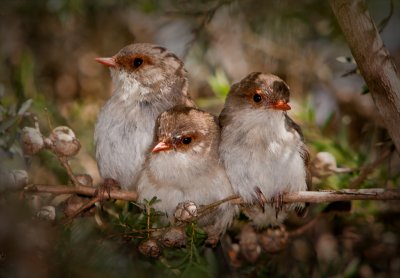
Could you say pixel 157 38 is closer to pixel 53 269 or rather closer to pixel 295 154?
pixel 295 154

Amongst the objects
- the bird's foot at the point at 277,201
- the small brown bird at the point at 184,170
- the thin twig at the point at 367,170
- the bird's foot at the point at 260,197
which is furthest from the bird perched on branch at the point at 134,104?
the thin twig at the point at 367,170

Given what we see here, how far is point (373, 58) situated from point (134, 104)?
6.87 ft

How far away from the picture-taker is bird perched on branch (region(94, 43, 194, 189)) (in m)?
4.51

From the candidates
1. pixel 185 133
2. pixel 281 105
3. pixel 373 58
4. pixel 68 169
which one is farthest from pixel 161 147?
pixel 373 58

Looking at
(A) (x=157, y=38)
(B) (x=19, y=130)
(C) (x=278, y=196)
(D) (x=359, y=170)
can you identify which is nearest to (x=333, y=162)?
(D) (x=359, y=170)

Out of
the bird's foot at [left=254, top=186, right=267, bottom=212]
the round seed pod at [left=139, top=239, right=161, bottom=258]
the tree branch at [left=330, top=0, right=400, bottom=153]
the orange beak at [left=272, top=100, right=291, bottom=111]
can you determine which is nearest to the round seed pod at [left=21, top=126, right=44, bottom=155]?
the round seed pod at [left=139, top=239, right=161, bottom=258]

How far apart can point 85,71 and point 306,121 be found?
2.74 metres

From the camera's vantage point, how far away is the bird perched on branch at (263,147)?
13.6 feet

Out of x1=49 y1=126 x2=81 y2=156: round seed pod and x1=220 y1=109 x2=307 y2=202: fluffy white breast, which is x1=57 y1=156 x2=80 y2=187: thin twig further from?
x1=220 y1=109 x2=307 y2=202: fluffy white breast

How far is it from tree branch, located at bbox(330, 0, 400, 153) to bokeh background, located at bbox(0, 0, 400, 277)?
0.12 metres

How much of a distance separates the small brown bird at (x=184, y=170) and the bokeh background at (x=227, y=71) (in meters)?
0.61

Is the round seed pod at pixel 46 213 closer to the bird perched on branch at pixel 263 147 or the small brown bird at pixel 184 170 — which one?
the small brown bird at pixel 184 170

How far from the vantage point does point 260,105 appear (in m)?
4.34

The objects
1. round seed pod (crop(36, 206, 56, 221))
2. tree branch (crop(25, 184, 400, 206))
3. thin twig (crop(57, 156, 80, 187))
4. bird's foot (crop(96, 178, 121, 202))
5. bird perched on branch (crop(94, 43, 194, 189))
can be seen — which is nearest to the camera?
round seed pod (crop(36, 206, 56, 221))
